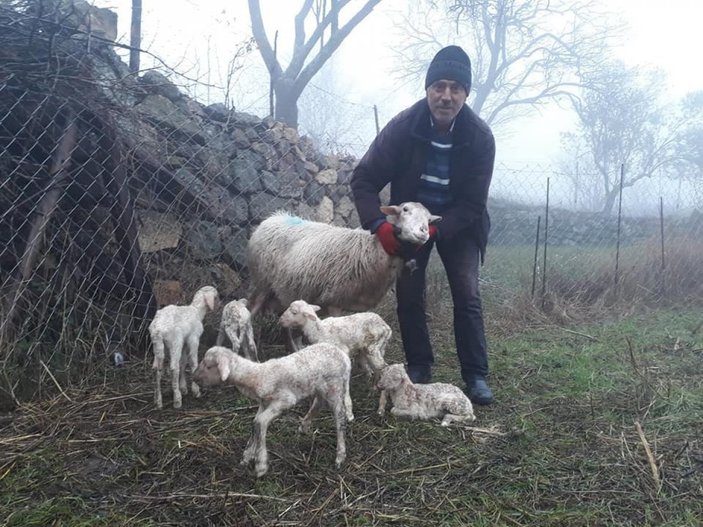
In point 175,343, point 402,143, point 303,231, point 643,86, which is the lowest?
point 175,343

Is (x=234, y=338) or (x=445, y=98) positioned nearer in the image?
(x=445, y=98)

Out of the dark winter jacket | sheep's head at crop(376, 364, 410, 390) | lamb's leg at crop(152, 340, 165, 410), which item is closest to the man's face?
the dark winter jacket

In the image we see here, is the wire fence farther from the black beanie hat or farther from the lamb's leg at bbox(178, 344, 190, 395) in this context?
the black beanie hat

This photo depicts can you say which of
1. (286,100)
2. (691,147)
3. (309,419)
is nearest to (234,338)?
(309,419)

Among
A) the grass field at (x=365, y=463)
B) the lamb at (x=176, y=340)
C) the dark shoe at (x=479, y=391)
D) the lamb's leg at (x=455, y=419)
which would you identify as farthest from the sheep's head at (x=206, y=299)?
the dark shoe at (x=479, y=391)

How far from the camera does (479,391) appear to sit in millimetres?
3742

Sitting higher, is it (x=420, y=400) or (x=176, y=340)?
(x=176, y=340)

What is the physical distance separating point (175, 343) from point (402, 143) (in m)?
2.12

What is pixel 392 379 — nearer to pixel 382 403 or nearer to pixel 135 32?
pixel 382 403

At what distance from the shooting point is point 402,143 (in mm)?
4020

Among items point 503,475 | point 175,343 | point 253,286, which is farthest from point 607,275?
point 175,343

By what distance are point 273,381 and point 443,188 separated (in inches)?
83.8

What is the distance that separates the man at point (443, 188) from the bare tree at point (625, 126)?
2151 cm

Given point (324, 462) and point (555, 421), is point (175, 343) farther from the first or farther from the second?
point (555, 421)
